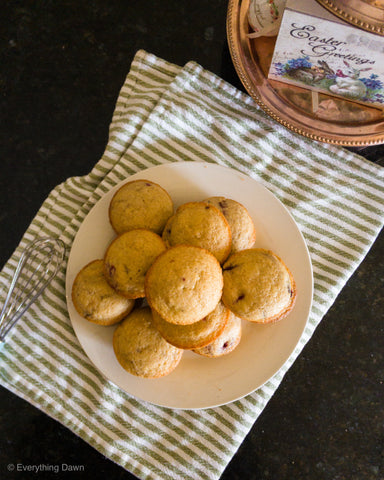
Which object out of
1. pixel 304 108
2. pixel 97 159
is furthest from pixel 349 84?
pixel 97 159

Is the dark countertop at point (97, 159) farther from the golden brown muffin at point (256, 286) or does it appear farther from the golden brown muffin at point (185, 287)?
the golden brown muffin at point (185, 287)

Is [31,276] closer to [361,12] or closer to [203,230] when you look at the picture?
[203,230]

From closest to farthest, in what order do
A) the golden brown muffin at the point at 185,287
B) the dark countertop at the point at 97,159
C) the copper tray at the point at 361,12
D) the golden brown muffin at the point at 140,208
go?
the copper tray at the point at 361,12 → the golden brown muffin at the point at 185,287 → the golden brown muffin at the point at 140,208 → the dark countertop at the point at 97,159

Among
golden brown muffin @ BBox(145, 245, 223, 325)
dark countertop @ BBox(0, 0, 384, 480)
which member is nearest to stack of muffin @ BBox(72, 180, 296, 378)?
golden brown muffin @ BBox(145, 245, 223, 325)

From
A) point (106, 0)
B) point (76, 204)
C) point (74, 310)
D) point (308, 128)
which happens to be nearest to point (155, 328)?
point (74, 310)

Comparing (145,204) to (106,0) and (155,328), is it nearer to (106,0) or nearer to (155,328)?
(155,328)

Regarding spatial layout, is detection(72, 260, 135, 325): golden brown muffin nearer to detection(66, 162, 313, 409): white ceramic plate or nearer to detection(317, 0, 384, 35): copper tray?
detection(66, 162, 313, 409): white ceramic plate

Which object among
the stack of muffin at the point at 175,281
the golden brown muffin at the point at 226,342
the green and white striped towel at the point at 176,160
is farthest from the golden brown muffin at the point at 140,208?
the golden brown muffin at the point at 226,342
